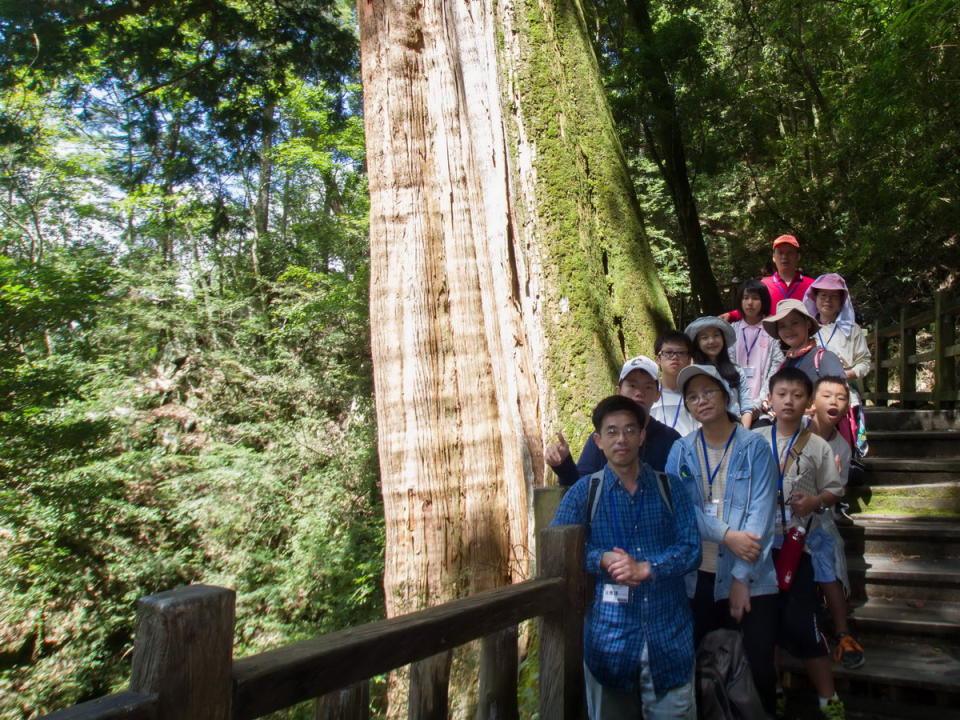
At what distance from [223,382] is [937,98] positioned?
13.6 meters

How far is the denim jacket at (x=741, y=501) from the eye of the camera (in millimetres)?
2781

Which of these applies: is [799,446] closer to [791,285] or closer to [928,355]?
[791,285]

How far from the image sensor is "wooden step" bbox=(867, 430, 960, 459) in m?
6.18

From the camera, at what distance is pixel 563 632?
241 centimetres

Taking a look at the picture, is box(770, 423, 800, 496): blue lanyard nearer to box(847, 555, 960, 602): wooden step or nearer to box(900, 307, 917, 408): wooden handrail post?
box(847, 555, 960, 602): wooden step

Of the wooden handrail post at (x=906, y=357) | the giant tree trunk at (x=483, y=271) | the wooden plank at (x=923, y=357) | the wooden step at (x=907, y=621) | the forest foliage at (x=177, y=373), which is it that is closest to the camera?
the wooden step at (x=907, y=621)

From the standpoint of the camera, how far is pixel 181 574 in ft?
40.2

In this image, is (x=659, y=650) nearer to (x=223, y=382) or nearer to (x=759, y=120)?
(x=223, y=382)

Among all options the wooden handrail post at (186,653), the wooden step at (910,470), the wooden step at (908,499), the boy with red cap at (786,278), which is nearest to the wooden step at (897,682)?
the wooden step at (908,499)

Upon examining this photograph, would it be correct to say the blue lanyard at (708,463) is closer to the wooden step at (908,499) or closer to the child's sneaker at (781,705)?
the child's sneaker at (781,705)

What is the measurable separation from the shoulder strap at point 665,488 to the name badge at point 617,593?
0.33m

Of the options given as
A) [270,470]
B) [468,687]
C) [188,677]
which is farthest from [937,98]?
[270,470]

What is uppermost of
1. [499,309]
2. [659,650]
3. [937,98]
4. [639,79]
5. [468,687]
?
[639,79]

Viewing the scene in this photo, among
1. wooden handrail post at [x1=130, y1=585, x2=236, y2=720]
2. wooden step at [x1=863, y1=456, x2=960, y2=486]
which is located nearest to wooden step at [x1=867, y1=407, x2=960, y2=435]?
wooden step at [x1=863, y1=456, x2=960, y2=486]
